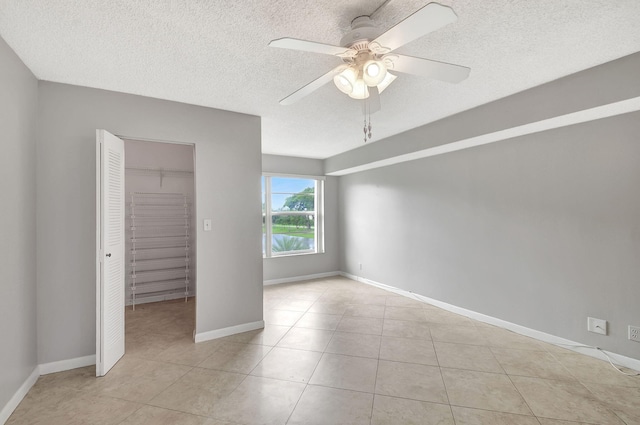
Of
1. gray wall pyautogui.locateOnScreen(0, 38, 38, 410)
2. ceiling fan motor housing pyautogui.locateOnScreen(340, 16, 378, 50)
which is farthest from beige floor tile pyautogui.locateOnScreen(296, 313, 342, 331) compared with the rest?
ceiling fan motor housing pyautogui.locateOnScreen(340, 16, 378, 50)

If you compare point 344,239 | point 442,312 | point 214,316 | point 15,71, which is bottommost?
point 442,312

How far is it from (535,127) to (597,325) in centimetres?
186

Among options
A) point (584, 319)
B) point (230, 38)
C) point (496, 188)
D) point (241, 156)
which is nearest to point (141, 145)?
point (241, 156)

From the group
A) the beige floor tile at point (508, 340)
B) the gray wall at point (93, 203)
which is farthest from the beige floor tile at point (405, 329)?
the gray wall at point (93, 203)

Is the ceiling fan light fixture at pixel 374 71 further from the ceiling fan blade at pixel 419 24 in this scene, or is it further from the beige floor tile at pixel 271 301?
the beige floor tile at pixel 271 301

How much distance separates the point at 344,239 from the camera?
590 cm

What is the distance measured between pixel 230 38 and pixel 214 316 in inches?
101

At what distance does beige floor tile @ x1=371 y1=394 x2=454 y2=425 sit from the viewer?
179cm

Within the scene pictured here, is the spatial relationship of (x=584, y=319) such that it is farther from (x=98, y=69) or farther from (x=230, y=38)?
(x=98, y=69)

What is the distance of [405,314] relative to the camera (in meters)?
3.70

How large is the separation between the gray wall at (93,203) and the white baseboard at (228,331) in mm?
52

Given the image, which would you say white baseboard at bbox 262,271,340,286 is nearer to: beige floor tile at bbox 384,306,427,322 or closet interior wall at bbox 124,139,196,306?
closet interior wall at bbox 124,139,196,306

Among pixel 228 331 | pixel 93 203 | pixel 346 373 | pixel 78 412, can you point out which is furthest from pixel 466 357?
pixel 93 203

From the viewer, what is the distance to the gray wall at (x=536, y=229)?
2436 mm
